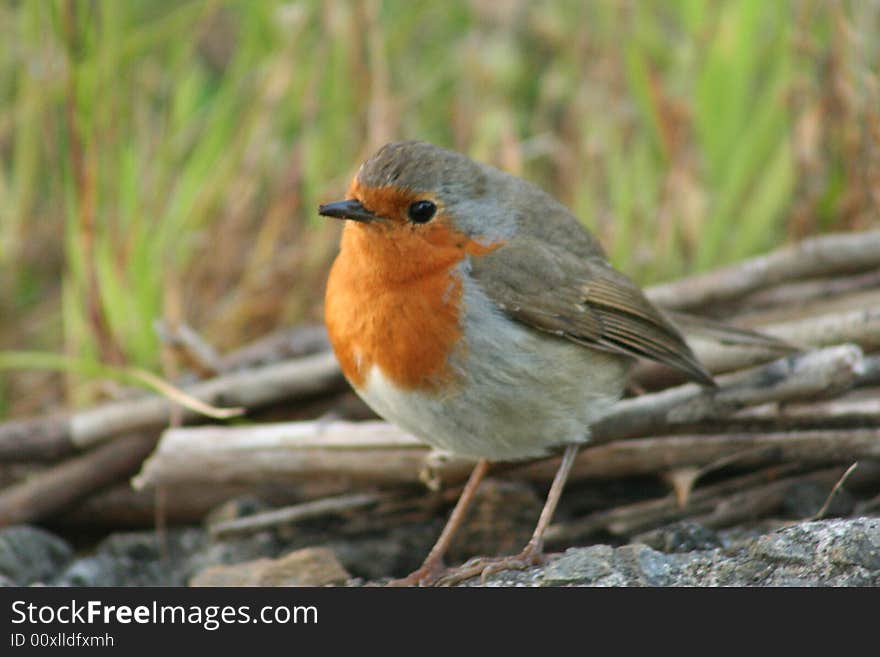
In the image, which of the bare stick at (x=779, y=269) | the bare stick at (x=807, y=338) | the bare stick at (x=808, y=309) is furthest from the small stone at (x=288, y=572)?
the bare stick at (x=808, y=309)

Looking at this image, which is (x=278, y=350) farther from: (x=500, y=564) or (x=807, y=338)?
(x=807, y=338)

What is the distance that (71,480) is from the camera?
3.99 m

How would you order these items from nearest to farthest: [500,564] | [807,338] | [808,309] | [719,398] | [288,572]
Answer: [500,564] → [288,572] → [719,398] → [807,338] → [808,309]

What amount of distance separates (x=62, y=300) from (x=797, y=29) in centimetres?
301

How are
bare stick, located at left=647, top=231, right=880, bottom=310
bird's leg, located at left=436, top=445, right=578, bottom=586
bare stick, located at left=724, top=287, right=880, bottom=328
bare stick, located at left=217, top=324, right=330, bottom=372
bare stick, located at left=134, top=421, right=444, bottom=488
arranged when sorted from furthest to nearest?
bare stick, located at left=217, top=324, right=330, bottom=372 < bare stick, located at left=647, top=231, right=880, bottom=310 < bare stick, located at left=724, top=287, right=880, bottom=328 < bare stick, located at left=134, top=421, right=444, bottom=488 < bird's leg, located at left=436, top=445, right=578, bottom=586

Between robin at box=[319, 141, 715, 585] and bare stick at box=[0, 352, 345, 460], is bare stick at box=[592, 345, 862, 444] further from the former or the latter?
bare stick at box=[0, 352, 345, 460]

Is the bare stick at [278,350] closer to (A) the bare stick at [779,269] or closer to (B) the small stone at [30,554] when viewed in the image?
(B) the small stone at [30,554]

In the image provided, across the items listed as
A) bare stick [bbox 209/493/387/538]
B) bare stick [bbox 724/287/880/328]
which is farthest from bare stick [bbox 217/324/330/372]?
bare stick [bbox 724/287/880/328]

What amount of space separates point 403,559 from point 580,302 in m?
0.95

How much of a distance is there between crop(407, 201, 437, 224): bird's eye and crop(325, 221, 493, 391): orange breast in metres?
0.03

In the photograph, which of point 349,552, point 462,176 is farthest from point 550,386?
point 349,552

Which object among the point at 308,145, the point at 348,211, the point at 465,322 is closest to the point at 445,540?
the point at 465,322

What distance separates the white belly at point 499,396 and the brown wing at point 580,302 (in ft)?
0.17

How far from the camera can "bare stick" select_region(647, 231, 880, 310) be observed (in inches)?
157
